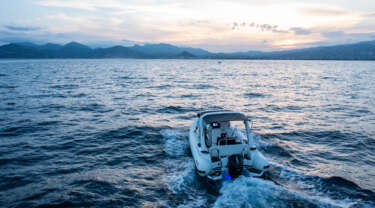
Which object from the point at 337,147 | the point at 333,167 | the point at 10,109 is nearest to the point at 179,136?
the point at 333,167

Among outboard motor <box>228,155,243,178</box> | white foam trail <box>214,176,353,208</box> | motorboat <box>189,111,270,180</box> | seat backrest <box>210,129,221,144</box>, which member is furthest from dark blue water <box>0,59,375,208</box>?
seat backrest <box>210,129,221,144</box>

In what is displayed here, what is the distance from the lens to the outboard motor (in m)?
9.20

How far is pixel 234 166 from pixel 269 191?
62.1 inches

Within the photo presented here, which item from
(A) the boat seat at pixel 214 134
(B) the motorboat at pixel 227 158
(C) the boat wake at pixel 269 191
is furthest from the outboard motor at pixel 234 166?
(A) the boat seat at pixel 214 134

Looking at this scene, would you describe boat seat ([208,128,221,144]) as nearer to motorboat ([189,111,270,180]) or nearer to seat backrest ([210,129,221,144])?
seat backrest ([210,129,221,144])

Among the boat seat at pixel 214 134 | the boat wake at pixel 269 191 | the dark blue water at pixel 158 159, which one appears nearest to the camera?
the boat wake at pixel 269 191

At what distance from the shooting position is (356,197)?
878cm

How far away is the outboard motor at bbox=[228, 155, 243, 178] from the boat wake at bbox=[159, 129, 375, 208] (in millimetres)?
247

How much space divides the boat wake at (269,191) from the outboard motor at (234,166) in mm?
247

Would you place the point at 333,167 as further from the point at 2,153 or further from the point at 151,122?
the point at 2,153

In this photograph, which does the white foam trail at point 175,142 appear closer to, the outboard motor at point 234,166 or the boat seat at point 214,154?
the boat seat at point 214,154

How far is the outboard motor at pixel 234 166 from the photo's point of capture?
9195 mm

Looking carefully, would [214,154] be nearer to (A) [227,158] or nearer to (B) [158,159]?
(A) [227,158]

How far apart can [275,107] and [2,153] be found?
24.9 meters
